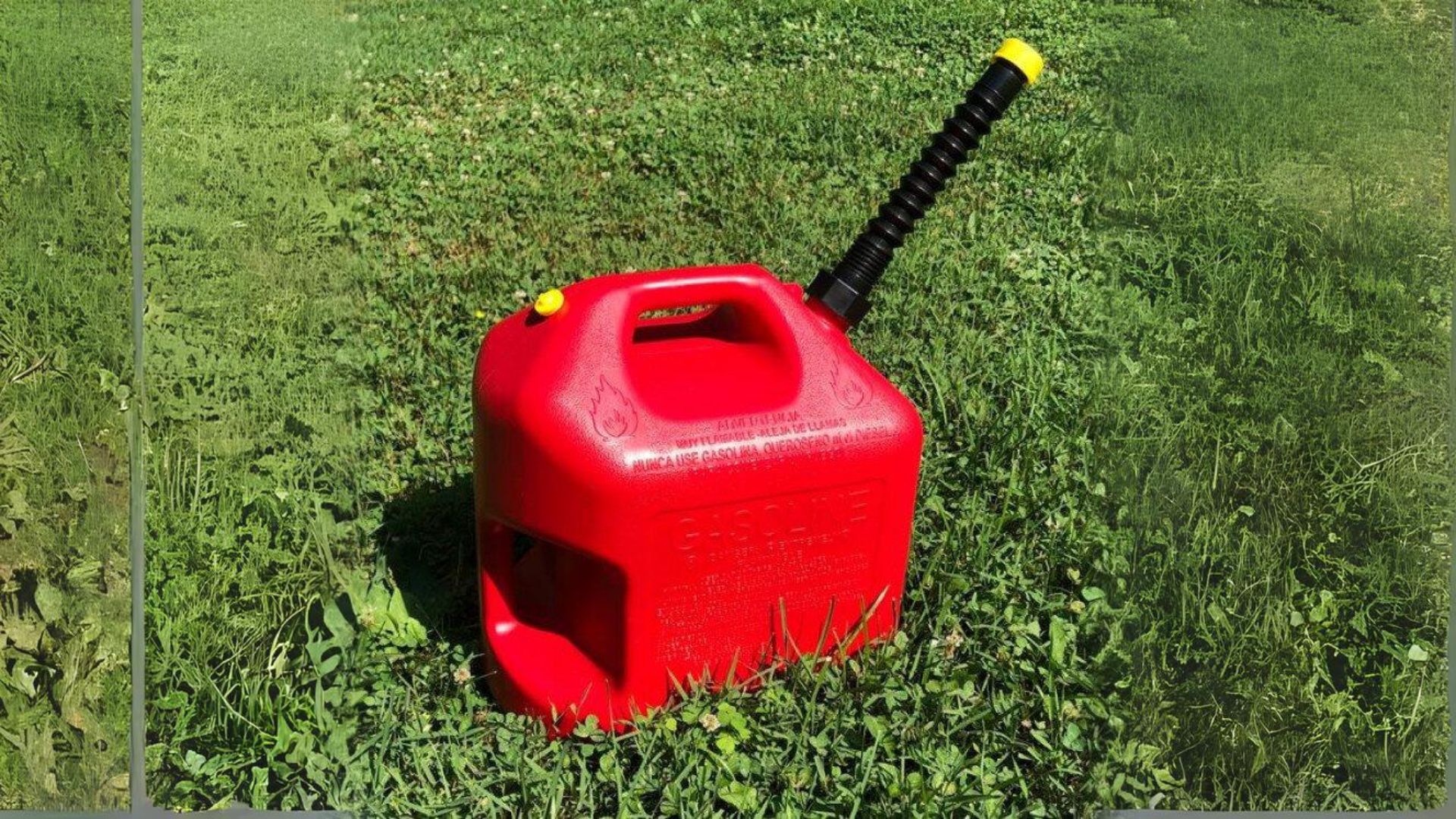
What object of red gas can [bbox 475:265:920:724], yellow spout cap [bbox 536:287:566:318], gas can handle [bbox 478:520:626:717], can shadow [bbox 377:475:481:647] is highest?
yellow spout cap [bbox 536:287:566:318]

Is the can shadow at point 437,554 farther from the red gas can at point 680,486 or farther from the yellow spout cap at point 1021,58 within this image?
the yellow spout cap at point 1021,58

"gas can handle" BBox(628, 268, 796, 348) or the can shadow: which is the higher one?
"gas can handle" BBox(628, 268, 796, 348)

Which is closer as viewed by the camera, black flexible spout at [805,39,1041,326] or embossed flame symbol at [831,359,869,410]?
embossed flame symbol at [831,359,869,410]

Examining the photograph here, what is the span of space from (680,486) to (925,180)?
703mm

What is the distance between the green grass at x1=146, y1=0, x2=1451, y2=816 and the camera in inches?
83.6

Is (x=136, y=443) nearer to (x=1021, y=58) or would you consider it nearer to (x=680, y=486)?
(x=680, y=486)

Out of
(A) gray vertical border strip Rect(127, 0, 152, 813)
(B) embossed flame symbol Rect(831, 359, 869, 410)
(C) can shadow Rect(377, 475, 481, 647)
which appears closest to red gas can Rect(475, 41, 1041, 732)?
(B) embossed flame symbol Rect(831, 359, 869, 410)

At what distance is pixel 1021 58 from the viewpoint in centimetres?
217

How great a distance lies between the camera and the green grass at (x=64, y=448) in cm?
180

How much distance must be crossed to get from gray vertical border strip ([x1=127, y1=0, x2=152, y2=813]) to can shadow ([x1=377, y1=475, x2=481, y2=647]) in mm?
837

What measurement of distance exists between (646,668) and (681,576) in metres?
0.19

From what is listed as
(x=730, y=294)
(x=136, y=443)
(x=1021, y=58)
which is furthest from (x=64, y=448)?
(x=1021, y=58)

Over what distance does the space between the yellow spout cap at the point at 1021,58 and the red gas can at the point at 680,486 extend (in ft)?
1.76

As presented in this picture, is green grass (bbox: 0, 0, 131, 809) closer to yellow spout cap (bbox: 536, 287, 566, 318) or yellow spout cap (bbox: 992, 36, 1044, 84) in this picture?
yellow spout cap (bbox: 536, 287, 566, 318)
